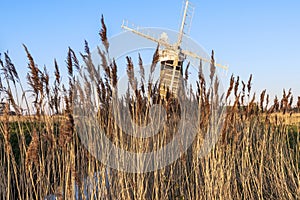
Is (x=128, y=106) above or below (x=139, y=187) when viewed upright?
above

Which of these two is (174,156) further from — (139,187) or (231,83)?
(231,83)

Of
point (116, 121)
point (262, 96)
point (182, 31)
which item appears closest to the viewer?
point (116, 121)

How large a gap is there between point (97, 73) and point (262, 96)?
6.31 ft

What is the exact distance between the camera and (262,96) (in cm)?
350

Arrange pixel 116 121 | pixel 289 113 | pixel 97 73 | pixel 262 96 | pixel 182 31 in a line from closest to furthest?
pixel 97 73 < pixel 116 121 < pixel 262 96 < pixel 289 113 < pixel 182 31

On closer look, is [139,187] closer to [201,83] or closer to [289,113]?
[201,83]

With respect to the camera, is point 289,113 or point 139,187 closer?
point 139,187

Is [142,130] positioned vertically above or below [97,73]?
below

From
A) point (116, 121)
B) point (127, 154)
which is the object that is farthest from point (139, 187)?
point (116, 121)

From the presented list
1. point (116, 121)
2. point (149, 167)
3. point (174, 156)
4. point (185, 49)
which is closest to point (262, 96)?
point (174, 156)

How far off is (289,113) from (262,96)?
36.2 inches

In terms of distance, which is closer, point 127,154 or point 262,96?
point 127,154

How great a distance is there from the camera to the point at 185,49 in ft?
49.1

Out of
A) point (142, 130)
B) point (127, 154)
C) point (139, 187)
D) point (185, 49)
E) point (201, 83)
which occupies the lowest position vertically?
point (139, 187)
